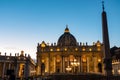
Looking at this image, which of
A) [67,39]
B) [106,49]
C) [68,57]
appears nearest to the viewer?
[106,49]

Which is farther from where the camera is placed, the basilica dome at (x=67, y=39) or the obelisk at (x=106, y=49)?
the basilica dome at (x=67, y=39)

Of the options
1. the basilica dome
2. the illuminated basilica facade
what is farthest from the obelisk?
the basilica dome

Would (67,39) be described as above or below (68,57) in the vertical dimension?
above

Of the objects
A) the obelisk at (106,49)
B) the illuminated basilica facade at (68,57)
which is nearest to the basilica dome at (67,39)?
the illuminated basilica facade at (68,57)

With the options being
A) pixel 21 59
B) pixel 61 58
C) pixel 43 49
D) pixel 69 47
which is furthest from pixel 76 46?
pixel 21 59

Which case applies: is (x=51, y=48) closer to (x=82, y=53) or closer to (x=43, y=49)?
(x=43, y=49)

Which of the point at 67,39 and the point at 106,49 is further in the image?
the point at 67,39

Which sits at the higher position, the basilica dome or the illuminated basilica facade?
the basilica dome

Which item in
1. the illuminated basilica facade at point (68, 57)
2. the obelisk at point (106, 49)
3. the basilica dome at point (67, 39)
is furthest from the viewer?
the basilica dome at point (67, 39)

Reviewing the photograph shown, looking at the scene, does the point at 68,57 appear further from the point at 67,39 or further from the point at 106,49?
the point at 106,49

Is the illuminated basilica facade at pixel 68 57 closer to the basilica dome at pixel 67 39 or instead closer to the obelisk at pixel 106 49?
the basilica dome at pixel 67 39

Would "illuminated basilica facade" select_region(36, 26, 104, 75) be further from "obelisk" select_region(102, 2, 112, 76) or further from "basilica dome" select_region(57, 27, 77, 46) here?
"obelisk" select_region(102, 2, 112, 76)

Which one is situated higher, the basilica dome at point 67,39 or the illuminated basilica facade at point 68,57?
the basilica dome at point 67,39

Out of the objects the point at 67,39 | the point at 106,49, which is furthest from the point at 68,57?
the point at 106,49
